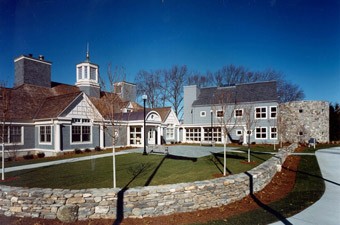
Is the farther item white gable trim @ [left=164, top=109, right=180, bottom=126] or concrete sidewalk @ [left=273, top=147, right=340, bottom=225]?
white gable trim @ [left=164, top=109, right=180, bottom=126]

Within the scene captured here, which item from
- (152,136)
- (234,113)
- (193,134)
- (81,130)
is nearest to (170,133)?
(193,134)

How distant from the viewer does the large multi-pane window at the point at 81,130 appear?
18000 millimetres

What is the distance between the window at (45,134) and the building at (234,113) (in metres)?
17.6

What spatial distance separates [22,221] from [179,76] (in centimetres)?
4229

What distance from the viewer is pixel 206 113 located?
106 ft

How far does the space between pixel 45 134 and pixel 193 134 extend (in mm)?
20537

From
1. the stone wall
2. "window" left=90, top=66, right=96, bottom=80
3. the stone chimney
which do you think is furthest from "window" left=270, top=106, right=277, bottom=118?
the stone chimney

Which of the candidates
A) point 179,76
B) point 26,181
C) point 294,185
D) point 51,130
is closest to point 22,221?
point 26,181

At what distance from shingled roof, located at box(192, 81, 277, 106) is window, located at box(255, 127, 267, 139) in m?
4.01

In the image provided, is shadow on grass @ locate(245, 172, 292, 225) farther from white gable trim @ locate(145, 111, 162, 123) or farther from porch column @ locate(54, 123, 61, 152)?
white gable trim @ locate(145, 111, 162, 123)

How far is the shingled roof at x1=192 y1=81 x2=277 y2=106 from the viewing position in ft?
94.2

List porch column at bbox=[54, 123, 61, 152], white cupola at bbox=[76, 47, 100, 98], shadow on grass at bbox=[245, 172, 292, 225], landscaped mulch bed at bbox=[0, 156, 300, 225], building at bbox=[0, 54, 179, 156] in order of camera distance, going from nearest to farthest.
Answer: shadow on grass at bbox=[245, 172, 292, 225], landscaped mulch bed at bbox=[0, 156, 300, 225], porch column at bbox=[54, 123, 61, 152], building at bbox=[0, 54, 179, 156], white cupola at bbox=[76, 47, 100, 98]

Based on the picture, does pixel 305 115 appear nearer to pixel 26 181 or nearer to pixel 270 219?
pixel 270 219

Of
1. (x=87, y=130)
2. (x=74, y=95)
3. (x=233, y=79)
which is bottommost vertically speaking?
(x=87, y=130)
